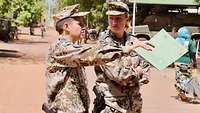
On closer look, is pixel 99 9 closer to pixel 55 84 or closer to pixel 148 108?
pixel 148 108

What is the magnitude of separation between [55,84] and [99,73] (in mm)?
714

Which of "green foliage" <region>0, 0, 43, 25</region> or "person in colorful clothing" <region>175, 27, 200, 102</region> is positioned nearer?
"person in colorful clothing" <region>175, 27, 200, 102</region>

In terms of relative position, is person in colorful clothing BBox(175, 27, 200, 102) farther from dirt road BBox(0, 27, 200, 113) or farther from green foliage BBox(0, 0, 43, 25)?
green foliage BBox(0, 0, 43, 25)

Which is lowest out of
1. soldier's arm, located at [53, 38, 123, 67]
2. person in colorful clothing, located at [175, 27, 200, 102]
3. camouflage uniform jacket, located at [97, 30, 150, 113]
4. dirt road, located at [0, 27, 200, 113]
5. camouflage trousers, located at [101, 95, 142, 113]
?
dirt road, located at [0, 27, 200, 113]

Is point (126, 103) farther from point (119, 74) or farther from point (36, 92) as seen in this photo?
point (36, 92)

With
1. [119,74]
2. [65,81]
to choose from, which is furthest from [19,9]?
[65,81]

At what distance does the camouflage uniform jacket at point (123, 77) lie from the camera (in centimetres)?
511

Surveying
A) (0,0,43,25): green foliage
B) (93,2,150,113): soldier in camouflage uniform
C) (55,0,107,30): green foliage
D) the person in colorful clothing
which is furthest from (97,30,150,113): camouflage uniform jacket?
(55,0,107,30): green foliage

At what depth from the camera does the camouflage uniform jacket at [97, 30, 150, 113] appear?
511 cm

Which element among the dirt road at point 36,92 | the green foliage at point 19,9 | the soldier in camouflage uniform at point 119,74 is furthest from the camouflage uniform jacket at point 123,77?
the green foliage at point 19,9

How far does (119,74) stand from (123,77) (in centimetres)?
4

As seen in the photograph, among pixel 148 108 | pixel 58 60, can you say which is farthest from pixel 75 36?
pixel 148 108

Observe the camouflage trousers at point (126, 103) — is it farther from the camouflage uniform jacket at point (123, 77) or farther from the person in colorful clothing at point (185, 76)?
the person in colorful clothing at point (185, 76)

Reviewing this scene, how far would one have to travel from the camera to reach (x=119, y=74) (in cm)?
509
